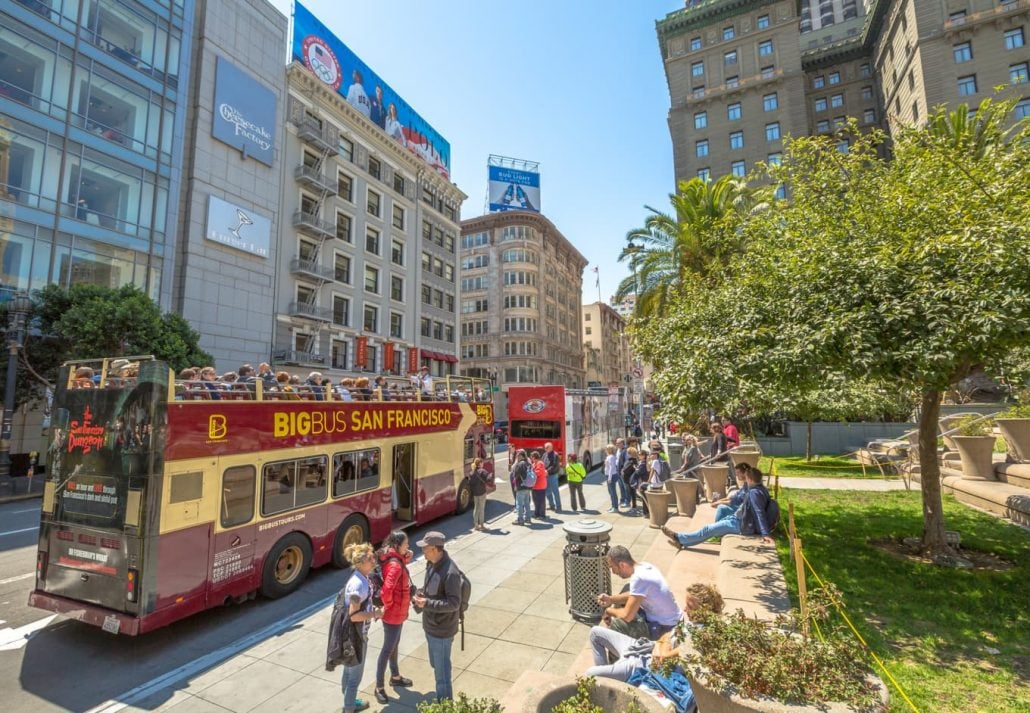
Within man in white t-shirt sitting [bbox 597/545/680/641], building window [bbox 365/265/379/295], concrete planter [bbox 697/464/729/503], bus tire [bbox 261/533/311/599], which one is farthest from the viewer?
building window [bbox 365/265/379/295]

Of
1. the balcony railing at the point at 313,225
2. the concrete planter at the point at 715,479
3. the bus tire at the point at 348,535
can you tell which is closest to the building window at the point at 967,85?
the concrete planter at the point at 715,479

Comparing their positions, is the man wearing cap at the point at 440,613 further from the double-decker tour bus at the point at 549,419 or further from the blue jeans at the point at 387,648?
the double-decker tour bus at the point at 549,419

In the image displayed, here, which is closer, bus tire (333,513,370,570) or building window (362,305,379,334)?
bus tire (333,513,370,570)

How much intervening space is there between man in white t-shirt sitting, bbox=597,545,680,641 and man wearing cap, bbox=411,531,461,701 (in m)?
1.77

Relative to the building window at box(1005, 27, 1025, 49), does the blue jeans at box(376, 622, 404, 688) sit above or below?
below

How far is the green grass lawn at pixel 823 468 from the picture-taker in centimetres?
1636

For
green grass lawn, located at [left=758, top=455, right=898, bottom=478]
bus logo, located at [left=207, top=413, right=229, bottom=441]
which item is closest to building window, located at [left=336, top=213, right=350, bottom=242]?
green grass lawn, located at [left=758, top=455, right=898, bottom=478]

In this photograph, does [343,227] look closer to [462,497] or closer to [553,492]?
[462,497]

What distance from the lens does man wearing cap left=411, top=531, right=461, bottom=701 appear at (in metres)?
5.36

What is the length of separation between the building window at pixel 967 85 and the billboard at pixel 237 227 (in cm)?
5286

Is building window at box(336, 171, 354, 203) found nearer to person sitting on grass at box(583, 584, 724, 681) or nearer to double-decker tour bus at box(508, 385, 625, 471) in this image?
double-decker tour bus at box(508, 385, 625, 471)

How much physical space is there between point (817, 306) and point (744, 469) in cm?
283

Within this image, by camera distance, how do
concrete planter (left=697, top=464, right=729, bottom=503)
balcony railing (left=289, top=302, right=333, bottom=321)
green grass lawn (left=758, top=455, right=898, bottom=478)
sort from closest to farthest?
concrete planter (left=697, top=464, right=729, bottom=503), green grass lawn (left=758, top=455, right=898, bottom=478), balcony railing (left=289, top=302, right=333, bottom=321)

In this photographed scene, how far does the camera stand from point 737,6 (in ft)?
163
